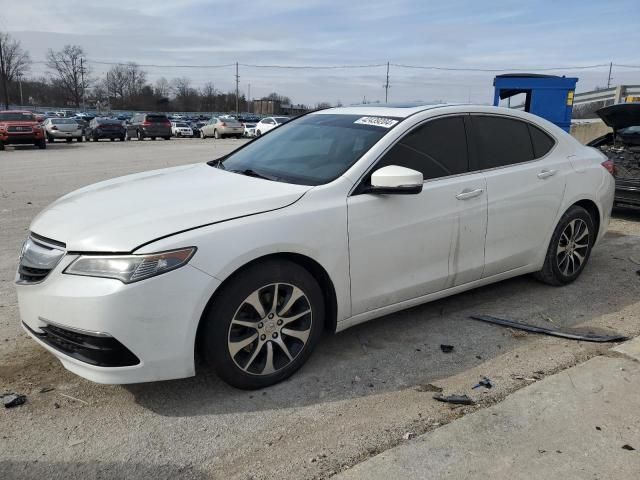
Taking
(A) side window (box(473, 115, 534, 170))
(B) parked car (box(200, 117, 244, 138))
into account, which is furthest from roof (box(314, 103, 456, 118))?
(B) parked car (box(200, 117, 244, 138))

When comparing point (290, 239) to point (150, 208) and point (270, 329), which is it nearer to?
point (270, 329)

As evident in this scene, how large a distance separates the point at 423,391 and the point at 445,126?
76.0 inches

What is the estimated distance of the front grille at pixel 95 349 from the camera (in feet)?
8.87

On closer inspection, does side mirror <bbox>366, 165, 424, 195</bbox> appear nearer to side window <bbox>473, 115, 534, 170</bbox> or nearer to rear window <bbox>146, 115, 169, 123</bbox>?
side window <bbox>473, 115, 534, 170</bbox>

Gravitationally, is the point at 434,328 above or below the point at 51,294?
below

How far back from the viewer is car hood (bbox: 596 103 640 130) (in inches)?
299

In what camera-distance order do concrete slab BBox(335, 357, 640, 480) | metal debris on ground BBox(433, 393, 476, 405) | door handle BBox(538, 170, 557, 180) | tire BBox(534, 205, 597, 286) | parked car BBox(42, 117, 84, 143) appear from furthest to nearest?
parked car BBox(42, 117, 84, 143)
tire BBox(534, 205, 597, 286)
door handle BBox(538, 170, 557, 180)
metal debris on ground BBox(433, 393, 476, 405)
concrete slab BBox(335, 357, 640, 480)

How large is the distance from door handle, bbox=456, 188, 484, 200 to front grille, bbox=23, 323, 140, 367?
240 cm

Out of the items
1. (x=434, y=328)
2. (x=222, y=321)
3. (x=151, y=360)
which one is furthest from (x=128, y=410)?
(x=434, y=328)

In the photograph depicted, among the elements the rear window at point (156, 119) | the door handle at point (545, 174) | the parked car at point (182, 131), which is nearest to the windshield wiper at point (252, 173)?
the door handle at point (545, 174)

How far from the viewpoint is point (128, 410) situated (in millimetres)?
2975

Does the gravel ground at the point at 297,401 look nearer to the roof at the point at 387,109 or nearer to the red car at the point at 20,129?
the roof at the point at 387,109

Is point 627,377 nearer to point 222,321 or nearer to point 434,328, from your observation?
point 434,328

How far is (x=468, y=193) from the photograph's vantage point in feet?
12.8
